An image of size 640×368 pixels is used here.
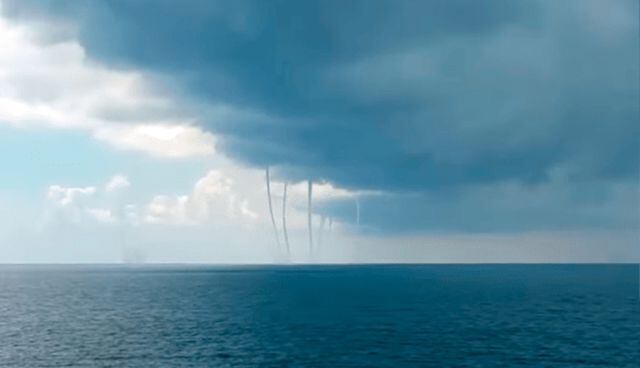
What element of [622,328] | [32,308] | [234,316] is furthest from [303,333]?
[32,308]

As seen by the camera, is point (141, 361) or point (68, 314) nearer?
point (141, 361)

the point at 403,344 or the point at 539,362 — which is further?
the point at 403,344

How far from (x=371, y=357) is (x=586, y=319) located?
207 feet

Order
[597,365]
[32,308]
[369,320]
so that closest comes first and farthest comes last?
1. [597,365]
2. [369,320]
3. [32,308]

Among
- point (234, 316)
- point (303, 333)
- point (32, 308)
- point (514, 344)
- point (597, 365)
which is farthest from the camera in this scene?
point (32, 308)

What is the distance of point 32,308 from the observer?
488ft

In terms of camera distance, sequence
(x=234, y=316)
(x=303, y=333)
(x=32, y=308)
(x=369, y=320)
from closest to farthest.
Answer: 1. (x=303, y=333)
2. (x=369, y=320)
3. (x=234, y=316)
4. (x=32, y=308)

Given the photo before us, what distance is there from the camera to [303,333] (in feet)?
337

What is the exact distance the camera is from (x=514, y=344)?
3526 inches

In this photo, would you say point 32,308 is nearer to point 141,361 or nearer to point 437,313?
point 141,361

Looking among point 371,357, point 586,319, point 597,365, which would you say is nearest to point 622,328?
point 586,319

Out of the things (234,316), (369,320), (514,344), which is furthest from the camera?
(234,316)

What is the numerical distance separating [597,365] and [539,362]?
6665mm

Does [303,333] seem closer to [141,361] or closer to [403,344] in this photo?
[403,344]
